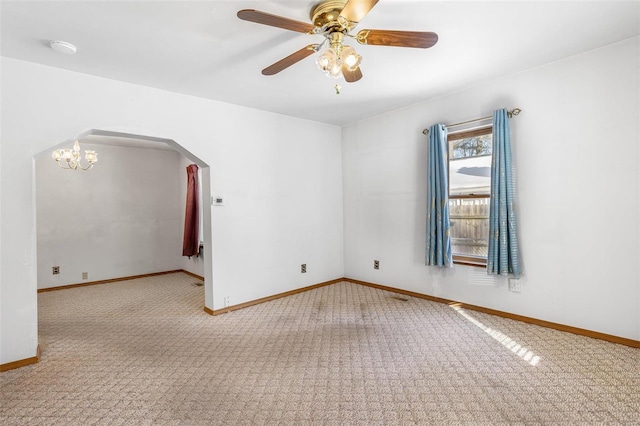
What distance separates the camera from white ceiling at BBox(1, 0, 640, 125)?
6.66 ft

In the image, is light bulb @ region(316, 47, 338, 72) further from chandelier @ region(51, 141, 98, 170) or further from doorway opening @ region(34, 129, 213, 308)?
doorway opening @ region(34, 129, 213, 308)

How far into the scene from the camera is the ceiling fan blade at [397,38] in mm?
1823

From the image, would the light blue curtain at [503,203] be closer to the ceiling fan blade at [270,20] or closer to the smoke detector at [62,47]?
the ceiling fan blade at [270,20]

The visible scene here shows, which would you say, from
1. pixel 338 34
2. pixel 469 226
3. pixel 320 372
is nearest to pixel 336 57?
pixel 338 34

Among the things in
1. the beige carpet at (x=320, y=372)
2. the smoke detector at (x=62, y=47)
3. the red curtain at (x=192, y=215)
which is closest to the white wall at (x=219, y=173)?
the smoke detector at (x=62, y=47)

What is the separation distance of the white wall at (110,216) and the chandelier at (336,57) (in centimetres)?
546

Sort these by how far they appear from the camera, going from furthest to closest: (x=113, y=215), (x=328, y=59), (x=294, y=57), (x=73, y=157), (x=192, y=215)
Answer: (x=113, y=215) < (x=192, y=215) < (x=73, y=157) < (x=294, y=57) < (x=328, y=59)

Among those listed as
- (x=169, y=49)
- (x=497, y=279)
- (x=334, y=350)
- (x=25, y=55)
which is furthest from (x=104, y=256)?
(x=497, y=279)

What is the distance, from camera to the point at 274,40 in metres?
2.39

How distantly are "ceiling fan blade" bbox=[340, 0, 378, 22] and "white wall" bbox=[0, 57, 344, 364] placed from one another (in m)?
2.47

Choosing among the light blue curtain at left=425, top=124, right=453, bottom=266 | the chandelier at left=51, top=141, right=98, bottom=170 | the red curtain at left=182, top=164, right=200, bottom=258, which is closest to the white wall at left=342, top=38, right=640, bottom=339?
the light blue curtain at left=425, top=124, right=453, bottom=266

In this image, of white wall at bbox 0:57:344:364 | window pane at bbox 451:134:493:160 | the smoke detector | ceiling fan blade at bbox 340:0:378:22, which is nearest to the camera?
ceiling fan blade at bbox 340:0:378:22

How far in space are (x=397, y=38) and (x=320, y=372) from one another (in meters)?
2.36

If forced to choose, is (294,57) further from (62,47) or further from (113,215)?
(113,215)
